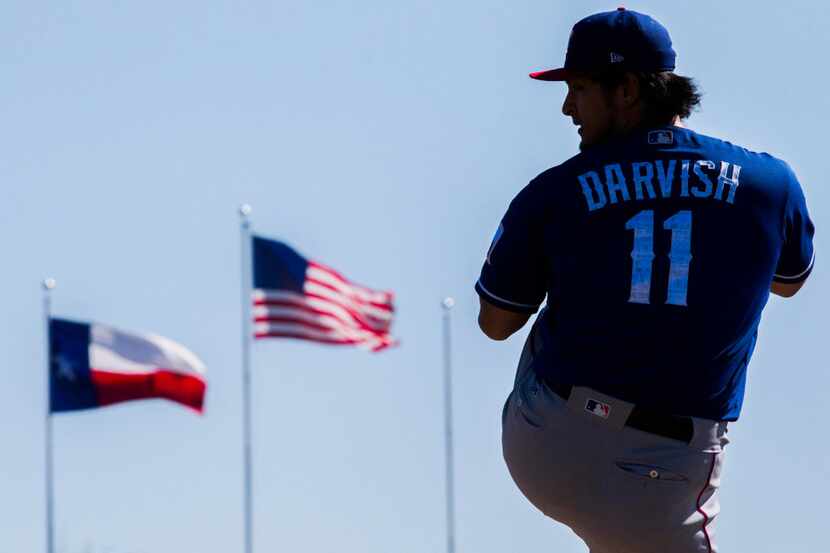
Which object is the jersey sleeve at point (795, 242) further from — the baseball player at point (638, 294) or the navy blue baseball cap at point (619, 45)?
the navy blue baseball cap at point (619, 45)

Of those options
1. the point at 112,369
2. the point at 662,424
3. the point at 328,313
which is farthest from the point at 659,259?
the point at 112,369

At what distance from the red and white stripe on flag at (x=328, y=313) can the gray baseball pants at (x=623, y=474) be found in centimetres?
1842

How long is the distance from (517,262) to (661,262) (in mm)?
435

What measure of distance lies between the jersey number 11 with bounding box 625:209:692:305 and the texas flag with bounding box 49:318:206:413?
19670 mm

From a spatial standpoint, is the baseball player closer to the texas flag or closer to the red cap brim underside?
the red cap brim underside

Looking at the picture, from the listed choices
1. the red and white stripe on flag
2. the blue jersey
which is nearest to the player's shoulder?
the blue jersey

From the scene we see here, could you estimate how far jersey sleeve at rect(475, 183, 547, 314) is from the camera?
18.8 ft

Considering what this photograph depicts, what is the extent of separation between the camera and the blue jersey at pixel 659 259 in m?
5.54

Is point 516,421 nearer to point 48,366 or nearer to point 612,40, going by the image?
point 612,40

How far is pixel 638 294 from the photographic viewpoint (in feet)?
18.1

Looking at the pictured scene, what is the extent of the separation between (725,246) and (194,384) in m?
20.0

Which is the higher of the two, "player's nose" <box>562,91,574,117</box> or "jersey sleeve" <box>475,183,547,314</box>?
"player's nose" <box>562,91,574,117</box>

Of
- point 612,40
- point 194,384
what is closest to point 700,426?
point 612,40

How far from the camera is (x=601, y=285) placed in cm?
558
